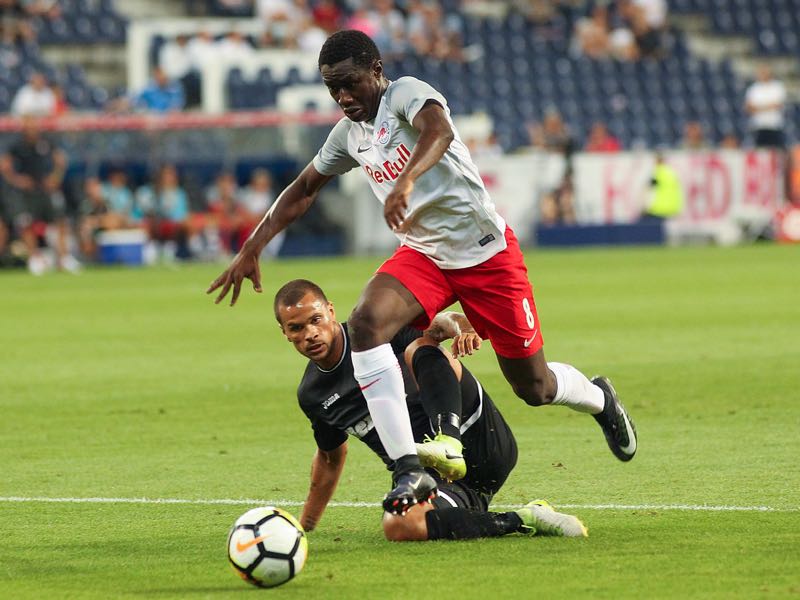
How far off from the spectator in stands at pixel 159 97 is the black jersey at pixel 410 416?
2109cm

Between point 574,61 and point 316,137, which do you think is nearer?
point 316,137

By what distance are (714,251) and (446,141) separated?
21205 mm

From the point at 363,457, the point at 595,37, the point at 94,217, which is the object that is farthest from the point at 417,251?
the point at 595,37

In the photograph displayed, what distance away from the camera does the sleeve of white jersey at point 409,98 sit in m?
6.23

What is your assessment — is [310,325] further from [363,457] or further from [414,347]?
[363,457]

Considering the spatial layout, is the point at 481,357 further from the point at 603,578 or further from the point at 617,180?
the point at 617,180

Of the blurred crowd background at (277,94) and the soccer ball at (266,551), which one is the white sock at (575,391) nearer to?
the soccer ball at (266,551)

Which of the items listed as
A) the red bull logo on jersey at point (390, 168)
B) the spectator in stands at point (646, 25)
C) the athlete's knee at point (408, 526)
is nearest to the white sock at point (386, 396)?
the athlete's knee at point (408, 526)

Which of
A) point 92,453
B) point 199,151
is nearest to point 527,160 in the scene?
point 199,151

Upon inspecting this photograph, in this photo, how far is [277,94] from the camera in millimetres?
29250

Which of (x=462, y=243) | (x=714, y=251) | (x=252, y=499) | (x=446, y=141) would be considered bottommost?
(x=714, y=251)

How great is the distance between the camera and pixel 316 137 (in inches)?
1085

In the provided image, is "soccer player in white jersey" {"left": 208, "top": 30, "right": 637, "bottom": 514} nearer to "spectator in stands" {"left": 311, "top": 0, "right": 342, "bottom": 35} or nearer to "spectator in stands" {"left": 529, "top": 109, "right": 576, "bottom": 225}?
"spectator in stands" {"left": 529, "top": 109, "right": 576, "bottom": 225}

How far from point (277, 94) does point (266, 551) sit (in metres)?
24.5
